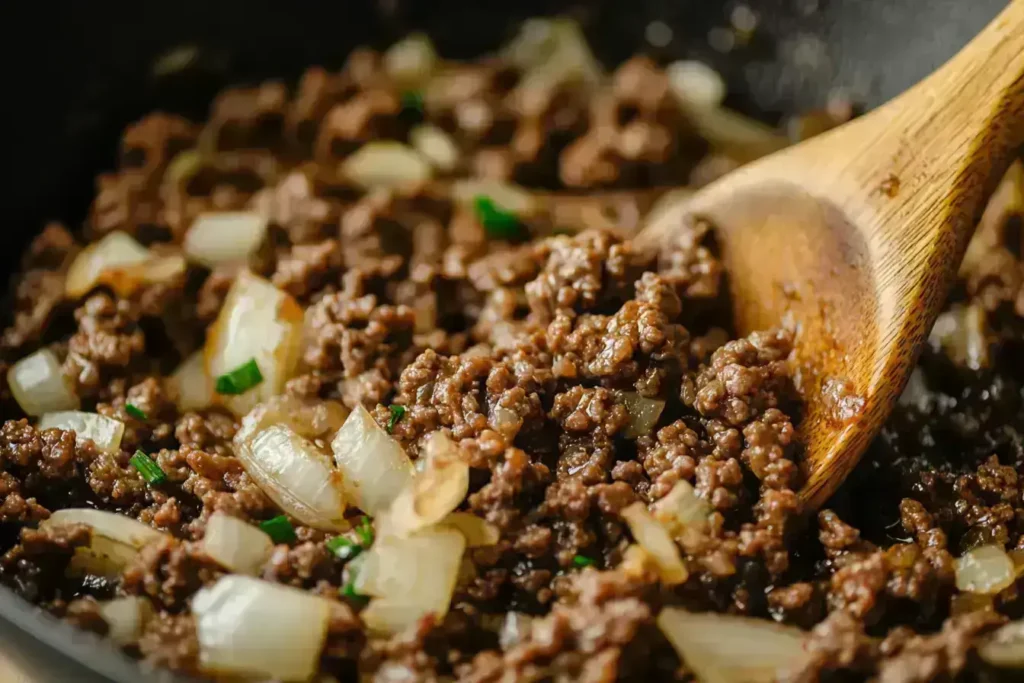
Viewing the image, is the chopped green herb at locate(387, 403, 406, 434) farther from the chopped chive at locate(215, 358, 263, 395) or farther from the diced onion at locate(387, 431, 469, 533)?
the chopped chive at locate(215, 358, 263, 395)

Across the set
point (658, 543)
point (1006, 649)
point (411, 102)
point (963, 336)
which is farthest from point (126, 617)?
point (963, 336)

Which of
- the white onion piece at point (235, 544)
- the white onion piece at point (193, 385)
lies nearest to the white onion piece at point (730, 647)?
the white onion piece at point (235, 544)

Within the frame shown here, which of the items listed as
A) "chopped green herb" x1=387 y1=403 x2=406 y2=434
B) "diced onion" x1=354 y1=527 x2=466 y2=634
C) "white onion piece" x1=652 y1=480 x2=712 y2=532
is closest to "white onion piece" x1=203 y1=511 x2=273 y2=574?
"diced onion" x1=354 y1=527 x2=466 y2=634

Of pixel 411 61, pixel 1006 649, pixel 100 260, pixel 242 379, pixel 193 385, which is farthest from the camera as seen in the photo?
pixel 411 61

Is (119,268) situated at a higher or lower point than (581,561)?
higher

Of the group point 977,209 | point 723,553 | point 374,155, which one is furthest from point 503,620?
point 374,155

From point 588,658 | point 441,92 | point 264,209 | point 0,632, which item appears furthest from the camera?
point 441,92

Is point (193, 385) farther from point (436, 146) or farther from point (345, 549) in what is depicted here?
point (436, 146)

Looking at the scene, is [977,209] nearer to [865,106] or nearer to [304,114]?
[865,106]
